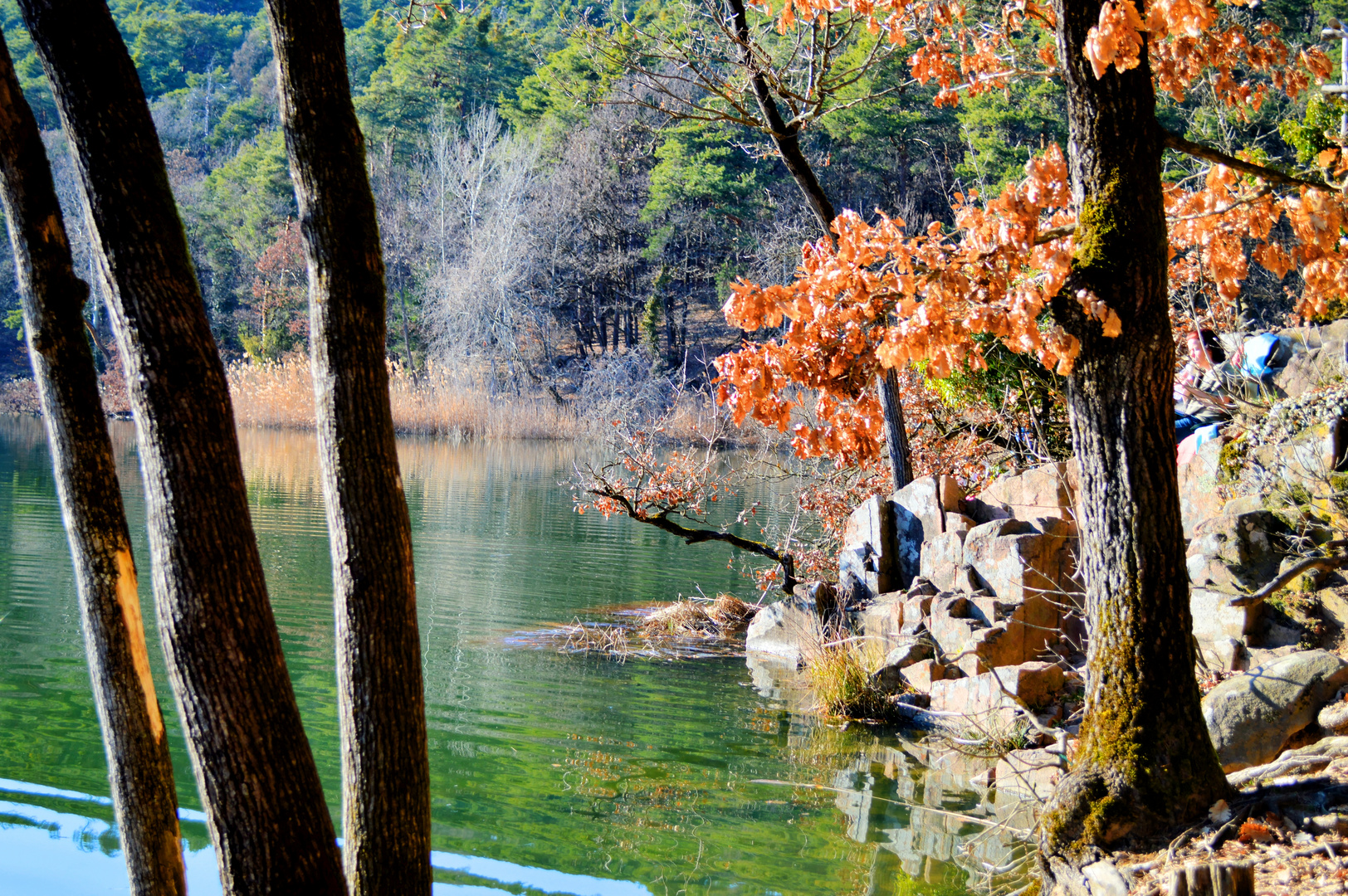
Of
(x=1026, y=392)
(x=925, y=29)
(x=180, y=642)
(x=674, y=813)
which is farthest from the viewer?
(x=1026, y=392)

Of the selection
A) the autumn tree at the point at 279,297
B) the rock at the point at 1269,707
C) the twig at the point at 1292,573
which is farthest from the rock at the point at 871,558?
the autumn tree at the point at 279,297

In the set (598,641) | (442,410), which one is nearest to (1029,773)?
(598,641)

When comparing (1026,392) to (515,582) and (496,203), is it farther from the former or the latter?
(496,203)

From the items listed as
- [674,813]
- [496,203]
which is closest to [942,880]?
[674,813]

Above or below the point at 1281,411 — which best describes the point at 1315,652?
below

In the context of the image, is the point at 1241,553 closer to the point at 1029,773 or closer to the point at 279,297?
the point at 1029,773

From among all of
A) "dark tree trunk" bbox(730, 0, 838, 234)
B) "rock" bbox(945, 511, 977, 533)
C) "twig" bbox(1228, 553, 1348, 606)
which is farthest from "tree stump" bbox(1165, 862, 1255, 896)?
"dark tree trunk" bbox(730, 0, 838, 234)

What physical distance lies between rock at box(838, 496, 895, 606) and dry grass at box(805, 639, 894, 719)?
104 centimetres

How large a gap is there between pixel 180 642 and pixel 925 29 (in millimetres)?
6611

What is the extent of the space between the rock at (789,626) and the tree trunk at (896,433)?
1418mm

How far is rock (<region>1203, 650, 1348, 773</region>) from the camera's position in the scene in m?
5.55

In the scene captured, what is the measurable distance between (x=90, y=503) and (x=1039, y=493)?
7235 mm

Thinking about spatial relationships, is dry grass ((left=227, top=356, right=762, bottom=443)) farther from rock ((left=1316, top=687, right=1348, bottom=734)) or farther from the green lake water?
rock ((left=1316, top=687, right=1348, bottom=734))

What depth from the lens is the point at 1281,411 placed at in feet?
22.2
